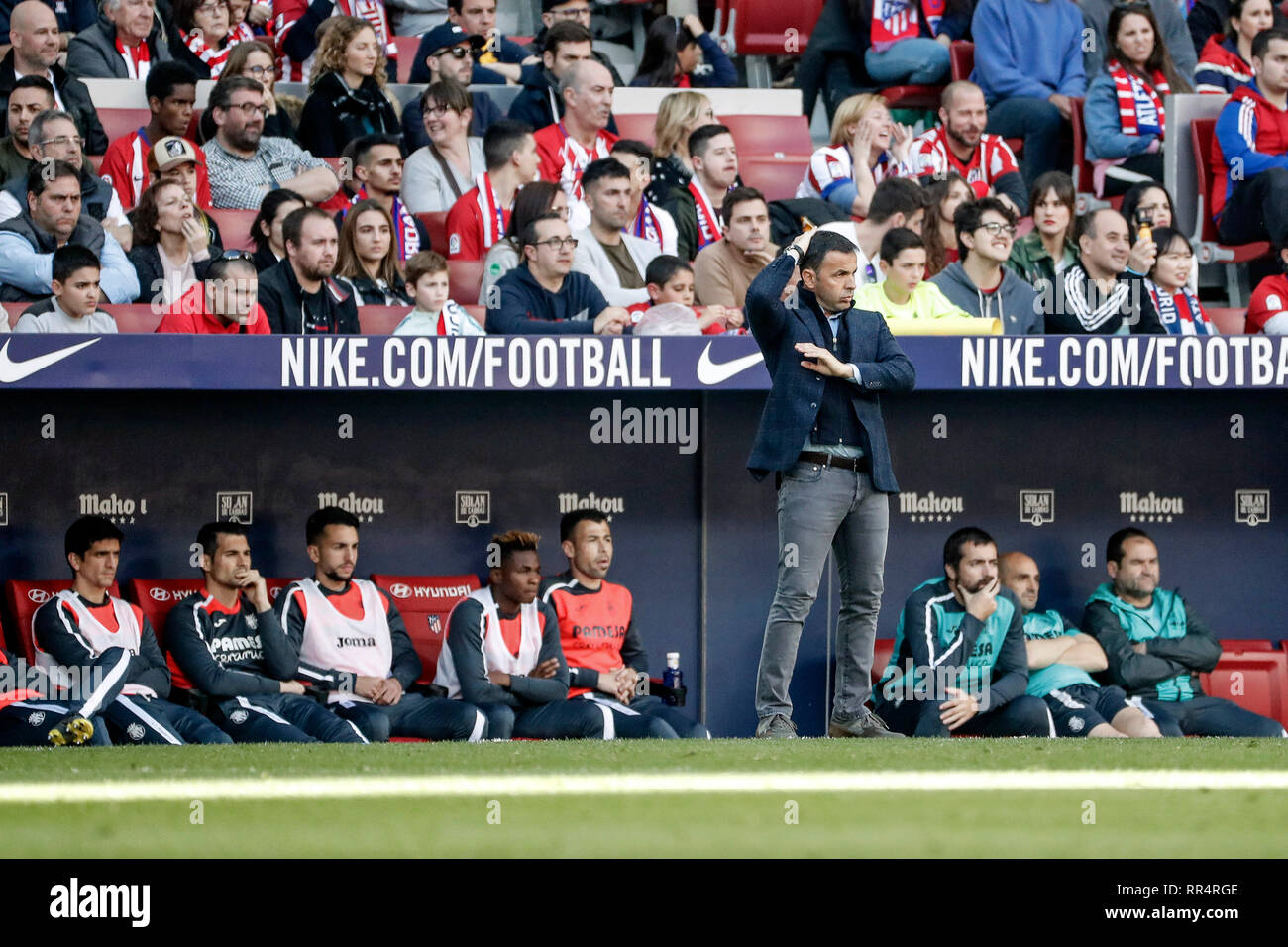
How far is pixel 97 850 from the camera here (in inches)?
173

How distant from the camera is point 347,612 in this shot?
7.61m

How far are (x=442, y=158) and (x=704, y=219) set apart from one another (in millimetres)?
1421

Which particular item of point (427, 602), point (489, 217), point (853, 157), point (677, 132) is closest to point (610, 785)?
point (427, 602)

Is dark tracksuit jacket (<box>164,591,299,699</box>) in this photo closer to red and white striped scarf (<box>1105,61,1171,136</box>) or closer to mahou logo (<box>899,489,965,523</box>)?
mahou logo (<box>899,489,965,523</box>)

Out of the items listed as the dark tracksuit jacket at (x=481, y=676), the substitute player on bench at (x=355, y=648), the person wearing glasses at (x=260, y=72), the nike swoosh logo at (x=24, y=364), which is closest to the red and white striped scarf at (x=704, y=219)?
the person wearing glasses at (x=260, y=72)

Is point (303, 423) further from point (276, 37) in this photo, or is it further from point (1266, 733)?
point (1266, 733)

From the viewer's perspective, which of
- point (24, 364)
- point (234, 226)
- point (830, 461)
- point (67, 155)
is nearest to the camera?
point (830, 461)

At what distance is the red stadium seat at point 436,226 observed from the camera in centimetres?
916

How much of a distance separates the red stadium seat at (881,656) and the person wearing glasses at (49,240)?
3.77 metres

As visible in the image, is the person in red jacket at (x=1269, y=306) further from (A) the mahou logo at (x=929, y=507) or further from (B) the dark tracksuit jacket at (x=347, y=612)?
(B) the dark tracksuit jacket at (x=347, y=612)

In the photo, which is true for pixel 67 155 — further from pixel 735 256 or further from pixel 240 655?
pixel 735 256

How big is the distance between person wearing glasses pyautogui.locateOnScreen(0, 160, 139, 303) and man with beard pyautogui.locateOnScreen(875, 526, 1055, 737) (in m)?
3.82

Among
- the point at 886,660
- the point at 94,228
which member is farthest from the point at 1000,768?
the point at 94,228

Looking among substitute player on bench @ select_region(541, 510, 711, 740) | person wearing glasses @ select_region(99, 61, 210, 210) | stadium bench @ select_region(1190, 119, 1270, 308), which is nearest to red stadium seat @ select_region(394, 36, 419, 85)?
person wearing glasses @ select_region(99, 61, 210, 210)
